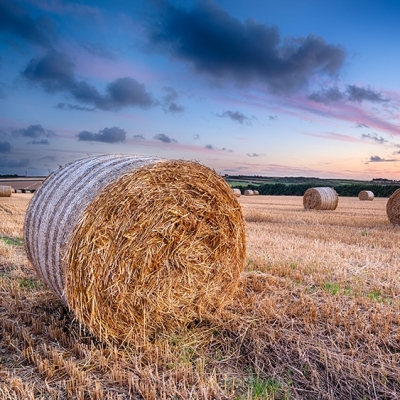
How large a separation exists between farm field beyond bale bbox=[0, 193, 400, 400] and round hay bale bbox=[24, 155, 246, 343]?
222 millimetres

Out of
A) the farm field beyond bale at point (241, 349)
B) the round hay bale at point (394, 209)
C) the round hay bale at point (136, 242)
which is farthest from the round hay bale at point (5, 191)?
the round hay bale at point (136, 242)

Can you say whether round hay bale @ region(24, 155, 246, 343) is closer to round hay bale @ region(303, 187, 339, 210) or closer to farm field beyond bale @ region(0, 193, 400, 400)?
farm field beyond bale @ region(0, 193, 400, 400)

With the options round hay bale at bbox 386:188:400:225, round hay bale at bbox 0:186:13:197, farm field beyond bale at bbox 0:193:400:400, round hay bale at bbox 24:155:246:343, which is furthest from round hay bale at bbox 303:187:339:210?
round hay bale at bbox 0:186:13:197

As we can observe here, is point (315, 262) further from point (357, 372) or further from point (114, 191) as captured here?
point (114, 191)

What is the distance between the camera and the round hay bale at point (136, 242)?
155 inches

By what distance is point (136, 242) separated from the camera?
165 inches

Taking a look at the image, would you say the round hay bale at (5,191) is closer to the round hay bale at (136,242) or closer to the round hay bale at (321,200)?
the round hay bale at (321,200)

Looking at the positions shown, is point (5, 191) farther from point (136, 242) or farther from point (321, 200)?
point (136, 242)

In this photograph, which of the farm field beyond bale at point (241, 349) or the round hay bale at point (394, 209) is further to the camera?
the round hay bale at point (394, 209)

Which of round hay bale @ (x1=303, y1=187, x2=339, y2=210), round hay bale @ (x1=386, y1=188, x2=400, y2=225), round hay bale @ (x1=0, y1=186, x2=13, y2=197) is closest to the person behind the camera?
round hay bale @ (x1=386, y1=188, x2=400, y2=225)

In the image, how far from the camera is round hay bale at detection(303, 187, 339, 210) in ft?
64.6

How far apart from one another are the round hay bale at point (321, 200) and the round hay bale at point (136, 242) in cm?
1558

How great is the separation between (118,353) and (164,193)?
161 centimetres

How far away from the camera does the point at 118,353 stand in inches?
149
